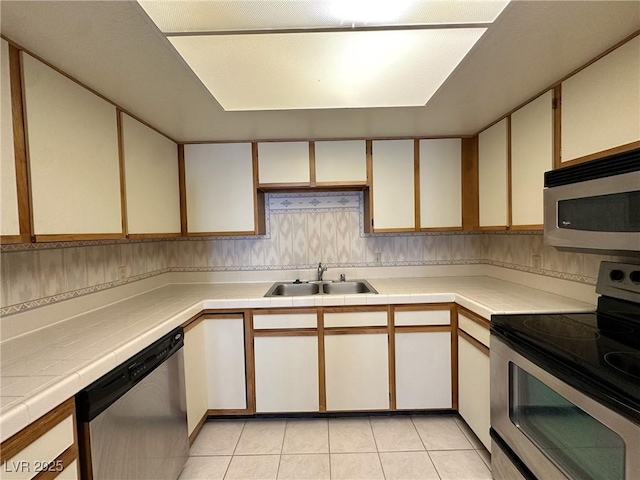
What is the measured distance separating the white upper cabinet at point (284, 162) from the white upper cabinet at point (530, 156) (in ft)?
4.69

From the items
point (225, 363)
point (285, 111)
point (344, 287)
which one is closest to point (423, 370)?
point (344, 287)

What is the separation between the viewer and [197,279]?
2.73m

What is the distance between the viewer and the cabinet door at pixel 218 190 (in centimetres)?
243

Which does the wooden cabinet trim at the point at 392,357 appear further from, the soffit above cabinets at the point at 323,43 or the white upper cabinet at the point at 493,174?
the soffit above cabinets at the point at 323,43

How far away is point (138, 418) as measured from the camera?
127 cm

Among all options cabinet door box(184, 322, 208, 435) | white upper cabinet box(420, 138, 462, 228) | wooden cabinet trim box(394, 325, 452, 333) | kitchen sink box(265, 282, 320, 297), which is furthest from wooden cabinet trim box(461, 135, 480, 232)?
cabinet door box(184, 322, 208, 435)

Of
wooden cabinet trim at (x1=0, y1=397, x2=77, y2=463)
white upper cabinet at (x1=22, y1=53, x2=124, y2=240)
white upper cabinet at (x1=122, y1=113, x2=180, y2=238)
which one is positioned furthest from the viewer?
white upper cabinet at (x1=122, y1=113, x2=180, y2=238)

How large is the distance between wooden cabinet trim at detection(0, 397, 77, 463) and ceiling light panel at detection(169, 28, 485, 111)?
4.22 ft

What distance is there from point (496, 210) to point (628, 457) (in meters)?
1.58

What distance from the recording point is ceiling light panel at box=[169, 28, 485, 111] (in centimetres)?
110

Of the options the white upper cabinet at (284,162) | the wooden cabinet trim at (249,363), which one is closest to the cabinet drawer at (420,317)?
the wooden cabinet trim at (249,363)

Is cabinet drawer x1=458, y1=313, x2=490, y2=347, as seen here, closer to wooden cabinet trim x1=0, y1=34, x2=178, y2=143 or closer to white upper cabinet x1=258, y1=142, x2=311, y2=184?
white upper cabinet x1=258, y1=142, x2=311, y2=184

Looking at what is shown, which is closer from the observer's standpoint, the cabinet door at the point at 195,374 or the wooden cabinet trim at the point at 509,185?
the cabinet door at the point at 195,374

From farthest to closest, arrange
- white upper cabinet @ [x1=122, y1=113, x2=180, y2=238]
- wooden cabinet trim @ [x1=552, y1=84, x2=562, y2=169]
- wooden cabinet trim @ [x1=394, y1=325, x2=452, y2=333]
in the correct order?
wooden cabinet trim @ [x1=394, y1=325, x2=452, y2=333]
white upper cabinet @ [x1=122, y1=113, x2=180, y2=238]
wooden cabinet trim @ [x1=552, y1=84, x2=562, y2=169]
